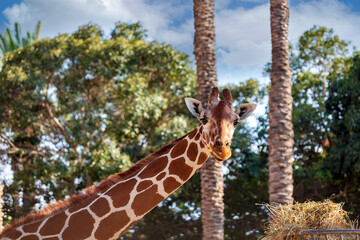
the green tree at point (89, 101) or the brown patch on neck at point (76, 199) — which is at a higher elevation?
the green tree at point (89, 101)

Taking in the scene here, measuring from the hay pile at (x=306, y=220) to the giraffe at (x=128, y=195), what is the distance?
936 millimetres

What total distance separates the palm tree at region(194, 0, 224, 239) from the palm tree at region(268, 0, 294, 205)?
1.63m

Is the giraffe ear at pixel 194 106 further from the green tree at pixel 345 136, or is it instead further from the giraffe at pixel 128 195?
the green tree at pixel 345 136

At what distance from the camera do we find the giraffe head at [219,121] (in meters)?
3.87

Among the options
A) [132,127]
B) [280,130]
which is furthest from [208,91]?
[132,127]

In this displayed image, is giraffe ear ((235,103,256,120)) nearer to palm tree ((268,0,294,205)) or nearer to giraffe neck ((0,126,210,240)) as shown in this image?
giraffe neck ((0,126,210,240))

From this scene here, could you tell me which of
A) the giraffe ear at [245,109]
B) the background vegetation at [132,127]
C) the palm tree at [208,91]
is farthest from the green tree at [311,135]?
the giraffe ear at [245,109]

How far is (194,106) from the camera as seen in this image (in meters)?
4.37

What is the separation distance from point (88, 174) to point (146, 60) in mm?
4023

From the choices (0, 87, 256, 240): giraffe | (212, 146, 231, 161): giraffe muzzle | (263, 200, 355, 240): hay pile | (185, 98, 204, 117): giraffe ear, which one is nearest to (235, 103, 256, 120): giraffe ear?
(0, 87, 256, 240): giraffe

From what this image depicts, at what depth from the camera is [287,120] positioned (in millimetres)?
8164

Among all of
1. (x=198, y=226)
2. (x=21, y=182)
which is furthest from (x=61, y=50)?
(x=198, y=226)

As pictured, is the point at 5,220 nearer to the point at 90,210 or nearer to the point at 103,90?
the point at 103,90

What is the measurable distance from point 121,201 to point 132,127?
1006cm
